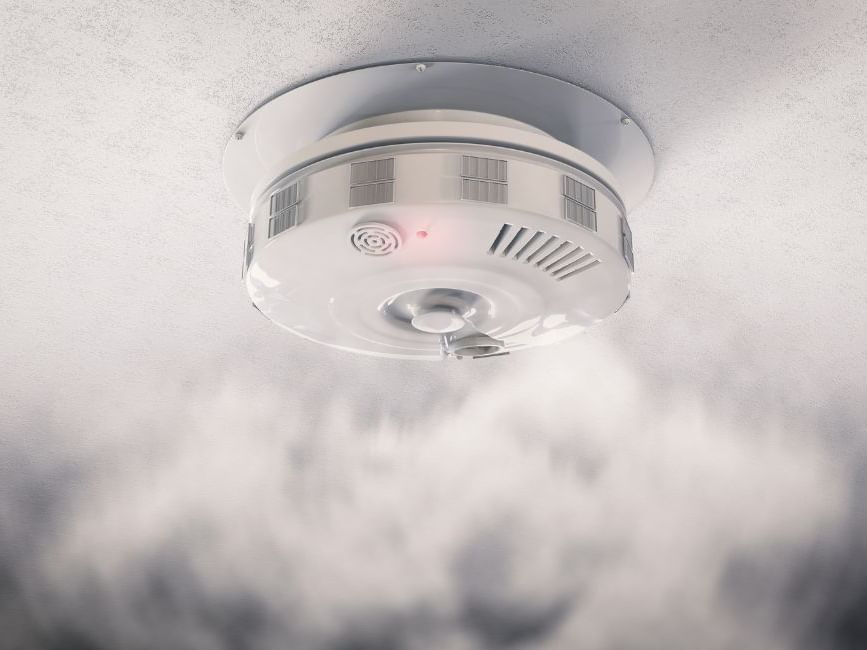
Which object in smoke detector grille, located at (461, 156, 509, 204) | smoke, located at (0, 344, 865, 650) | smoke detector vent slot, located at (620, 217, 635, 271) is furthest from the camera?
smoke, located at (0, 344, 865, 650)

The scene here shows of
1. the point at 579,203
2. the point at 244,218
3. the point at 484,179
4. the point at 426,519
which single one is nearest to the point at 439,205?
the point at 484,179

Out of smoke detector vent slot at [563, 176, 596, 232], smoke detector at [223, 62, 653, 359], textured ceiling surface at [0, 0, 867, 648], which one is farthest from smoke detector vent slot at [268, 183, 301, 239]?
smoke detector vent slot at [563, 176, 596, 232]

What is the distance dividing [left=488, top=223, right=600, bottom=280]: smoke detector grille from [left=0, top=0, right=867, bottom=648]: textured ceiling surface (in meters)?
0.21

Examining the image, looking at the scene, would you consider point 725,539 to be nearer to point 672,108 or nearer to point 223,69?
point 672,108

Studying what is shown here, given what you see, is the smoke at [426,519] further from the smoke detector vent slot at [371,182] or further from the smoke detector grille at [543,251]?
the smoke detector vent slot at [371,182]

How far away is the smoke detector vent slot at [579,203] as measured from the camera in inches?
40.8

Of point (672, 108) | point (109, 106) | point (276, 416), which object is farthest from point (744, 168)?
point (276, 416)

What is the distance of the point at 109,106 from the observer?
3.77 ft

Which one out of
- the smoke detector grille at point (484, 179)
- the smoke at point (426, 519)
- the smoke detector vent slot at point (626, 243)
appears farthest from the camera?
the smoke at point (426, 519)

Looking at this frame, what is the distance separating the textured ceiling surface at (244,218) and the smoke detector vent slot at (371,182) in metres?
0.14

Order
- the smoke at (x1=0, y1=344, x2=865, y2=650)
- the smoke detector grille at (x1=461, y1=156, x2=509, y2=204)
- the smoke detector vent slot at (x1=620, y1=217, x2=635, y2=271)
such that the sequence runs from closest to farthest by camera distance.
Result: the smoke detector grille at (x1=461, y1=156, x2=509, y2=204)
the smoke detector vent slot at (x1=620, y1=217, x2=635, y2=271)
the smoke at (x1=0, y1=344, x2=865, y2=650)

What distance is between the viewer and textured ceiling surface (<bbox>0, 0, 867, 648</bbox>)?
3.42 feet

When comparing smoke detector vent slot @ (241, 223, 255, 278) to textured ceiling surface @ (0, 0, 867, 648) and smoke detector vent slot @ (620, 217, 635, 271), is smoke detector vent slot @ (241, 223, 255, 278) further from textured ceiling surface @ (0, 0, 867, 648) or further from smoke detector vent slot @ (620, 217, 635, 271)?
smoke detector vent slot @ (620, 217, 635, 271)

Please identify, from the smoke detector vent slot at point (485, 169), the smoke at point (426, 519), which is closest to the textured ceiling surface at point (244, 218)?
the smoke at point (426, 519)
